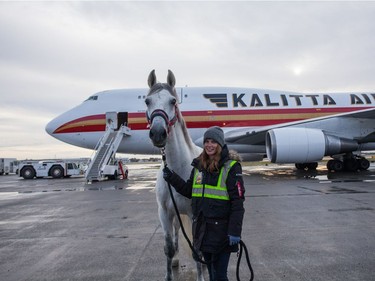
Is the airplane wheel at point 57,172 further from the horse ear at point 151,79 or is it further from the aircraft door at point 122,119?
the horse ear at point 151,79

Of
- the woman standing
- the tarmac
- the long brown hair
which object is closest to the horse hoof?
the tarmac

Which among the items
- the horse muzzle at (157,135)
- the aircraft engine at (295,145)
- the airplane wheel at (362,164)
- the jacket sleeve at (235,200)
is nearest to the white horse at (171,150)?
the horse muzzle at (157,135)

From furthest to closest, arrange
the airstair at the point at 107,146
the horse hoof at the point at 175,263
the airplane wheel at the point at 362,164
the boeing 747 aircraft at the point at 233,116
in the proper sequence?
the airplane wheel at the point at 362,164, the boeing 747 aircraft at the point at 233,116, the airstair at the point at 107,146, the horse hoof at the point at 175,263

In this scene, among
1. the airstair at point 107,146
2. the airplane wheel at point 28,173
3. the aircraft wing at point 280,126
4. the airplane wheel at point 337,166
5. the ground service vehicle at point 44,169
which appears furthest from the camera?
the airplane wheel at point 28,173

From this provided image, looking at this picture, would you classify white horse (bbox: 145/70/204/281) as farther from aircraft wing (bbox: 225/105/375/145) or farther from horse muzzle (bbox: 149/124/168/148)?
aircraft wing (bbox: 225/105/375/145)

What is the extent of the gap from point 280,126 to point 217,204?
13.4 meters

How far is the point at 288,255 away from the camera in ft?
13.0

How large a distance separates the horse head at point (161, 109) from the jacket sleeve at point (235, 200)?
600 millimetres

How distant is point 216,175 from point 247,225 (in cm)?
335

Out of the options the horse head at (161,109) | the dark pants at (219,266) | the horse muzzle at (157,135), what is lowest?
the dark pants at (219,266)

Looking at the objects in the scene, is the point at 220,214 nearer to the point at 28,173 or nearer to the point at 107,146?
the point at 107,146

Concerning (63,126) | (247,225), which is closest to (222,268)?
(247,225)

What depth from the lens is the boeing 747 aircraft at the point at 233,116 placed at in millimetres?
16359

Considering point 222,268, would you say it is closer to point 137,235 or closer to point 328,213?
point 137,235
